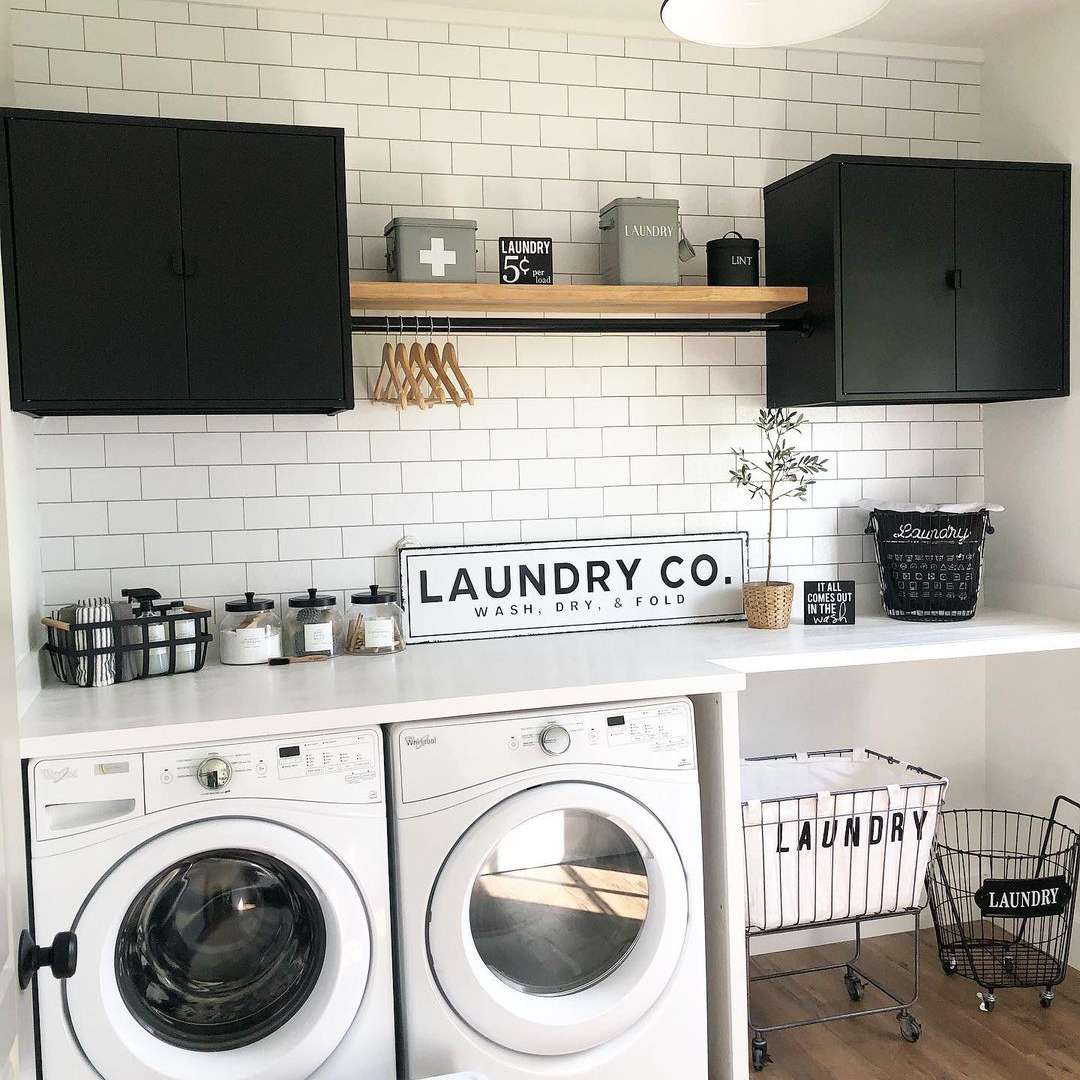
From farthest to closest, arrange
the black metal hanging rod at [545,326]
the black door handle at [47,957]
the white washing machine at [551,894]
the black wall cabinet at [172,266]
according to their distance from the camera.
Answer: the black metal hanging rod at [545,326]
the black wall cabinet at [172,266]
the white washing machine at [551,894]
the black door handle at [47,957]

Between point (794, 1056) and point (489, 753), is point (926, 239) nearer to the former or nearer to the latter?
point (489, 753)

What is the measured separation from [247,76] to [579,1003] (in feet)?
8.23

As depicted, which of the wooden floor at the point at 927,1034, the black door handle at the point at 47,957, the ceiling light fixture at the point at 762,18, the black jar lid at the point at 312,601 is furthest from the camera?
the black jar lid at the point at 312,601

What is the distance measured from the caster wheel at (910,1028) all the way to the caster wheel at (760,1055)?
38cm

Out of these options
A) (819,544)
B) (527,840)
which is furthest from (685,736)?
(819,544)

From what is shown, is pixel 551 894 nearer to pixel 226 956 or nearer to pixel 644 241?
pixel 226 956

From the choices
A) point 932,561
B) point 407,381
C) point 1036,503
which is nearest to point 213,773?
point 407,381

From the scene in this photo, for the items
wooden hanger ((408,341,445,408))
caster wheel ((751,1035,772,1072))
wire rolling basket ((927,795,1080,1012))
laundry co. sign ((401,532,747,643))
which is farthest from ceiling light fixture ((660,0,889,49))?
caster wheel ((751,1035,772,1072))

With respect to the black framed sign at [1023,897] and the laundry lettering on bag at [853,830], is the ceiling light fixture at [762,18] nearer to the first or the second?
the laundry lettering on bag at [853,830]

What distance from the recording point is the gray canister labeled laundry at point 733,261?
10.1 ft

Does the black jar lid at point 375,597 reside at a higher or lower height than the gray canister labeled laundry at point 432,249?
lower

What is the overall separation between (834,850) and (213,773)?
1.61m

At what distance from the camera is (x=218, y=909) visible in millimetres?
2293

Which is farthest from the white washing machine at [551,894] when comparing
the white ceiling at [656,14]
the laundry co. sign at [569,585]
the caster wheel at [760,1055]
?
the white ceiling at [656,14]
